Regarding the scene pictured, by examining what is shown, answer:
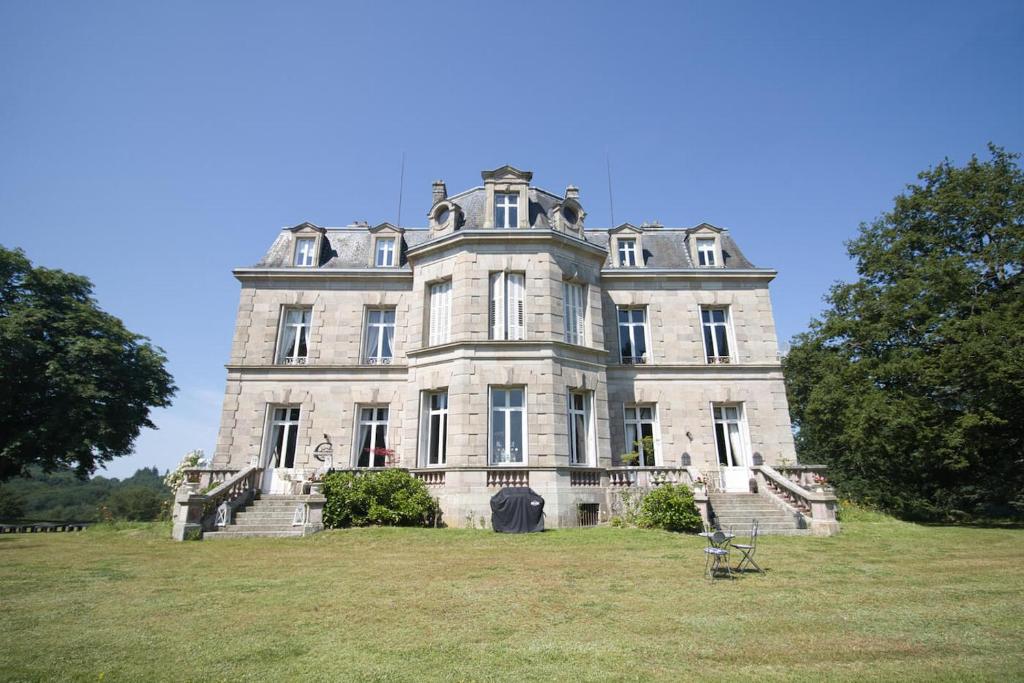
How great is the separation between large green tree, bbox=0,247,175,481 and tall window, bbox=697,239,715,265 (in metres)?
27.5

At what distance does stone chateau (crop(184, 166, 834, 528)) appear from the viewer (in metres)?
15.9

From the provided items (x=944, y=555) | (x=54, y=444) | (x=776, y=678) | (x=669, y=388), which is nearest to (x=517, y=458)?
(x=669, y=388)

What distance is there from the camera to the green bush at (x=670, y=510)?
14.1 meters

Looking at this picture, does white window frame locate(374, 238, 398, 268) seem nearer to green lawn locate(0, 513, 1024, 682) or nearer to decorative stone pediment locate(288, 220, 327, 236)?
decorative stone pediment locate(288, 220, 327, 236)

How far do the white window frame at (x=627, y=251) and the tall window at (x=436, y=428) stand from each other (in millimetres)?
9777

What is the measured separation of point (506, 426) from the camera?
16031mm

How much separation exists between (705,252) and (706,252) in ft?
0.14

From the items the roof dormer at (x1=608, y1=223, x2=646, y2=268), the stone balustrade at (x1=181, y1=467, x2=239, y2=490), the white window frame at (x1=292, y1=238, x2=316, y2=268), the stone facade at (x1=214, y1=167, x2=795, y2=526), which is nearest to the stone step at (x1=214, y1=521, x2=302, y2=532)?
the stone balustrade at (x1=181, y1=467, x2=239, y2=490)

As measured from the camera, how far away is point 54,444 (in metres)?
23.1

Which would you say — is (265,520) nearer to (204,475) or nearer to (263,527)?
(263,527)

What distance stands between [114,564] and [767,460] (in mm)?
19451

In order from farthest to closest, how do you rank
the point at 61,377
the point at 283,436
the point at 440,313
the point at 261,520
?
1. the point at 61,377
2. the point at 283,436
3. the point at 440,313
4. the point at 261,520

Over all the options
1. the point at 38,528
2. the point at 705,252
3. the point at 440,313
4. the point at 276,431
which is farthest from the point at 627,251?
the point at 38,528

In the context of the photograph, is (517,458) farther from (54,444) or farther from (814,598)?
(54,444)
